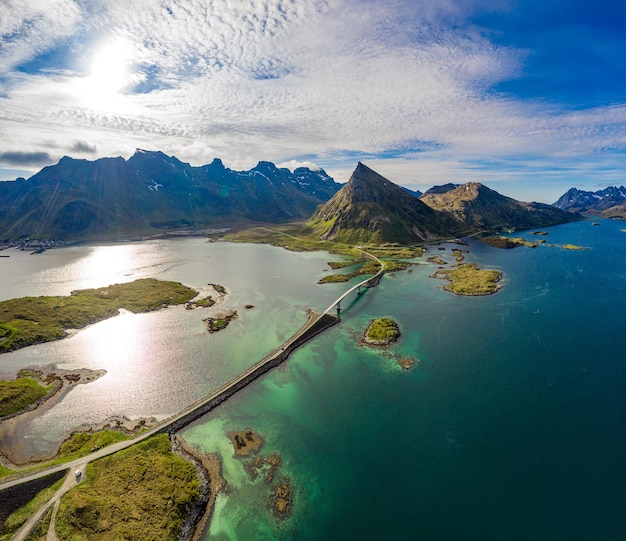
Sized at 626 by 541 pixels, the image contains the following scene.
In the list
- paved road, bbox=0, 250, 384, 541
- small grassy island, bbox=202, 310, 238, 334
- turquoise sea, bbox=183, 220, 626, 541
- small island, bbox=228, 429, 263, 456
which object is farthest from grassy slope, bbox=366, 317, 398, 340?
small grassy island, bbox=202, 310, 238, 334

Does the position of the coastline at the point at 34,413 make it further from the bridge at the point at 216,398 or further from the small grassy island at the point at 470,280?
the small grassy island at the point at 470,280

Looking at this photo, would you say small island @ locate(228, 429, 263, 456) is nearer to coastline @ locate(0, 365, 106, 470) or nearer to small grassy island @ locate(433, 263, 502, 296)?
coastline @ locate(0, 365, 106, 470)

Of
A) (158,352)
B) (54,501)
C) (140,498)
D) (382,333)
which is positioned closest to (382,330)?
(382,333)

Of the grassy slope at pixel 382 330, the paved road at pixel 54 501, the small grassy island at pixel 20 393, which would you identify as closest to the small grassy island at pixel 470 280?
the grassy slope at pixel 382 330

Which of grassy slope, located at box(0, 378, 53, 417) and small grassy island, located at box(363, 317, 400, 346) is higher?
small grassy island, located at box(363, 317, 400, 346)

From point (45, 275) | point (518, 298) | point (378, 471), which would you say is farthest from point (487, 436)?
point (45, 275)

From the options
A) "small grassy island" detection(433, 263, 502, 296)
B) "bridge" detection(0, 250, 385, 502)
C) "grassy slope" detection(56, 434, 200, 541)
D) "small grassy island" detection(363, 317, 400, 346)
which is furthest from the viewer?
"small grassy island" detection(433, 263, 502, 296)
